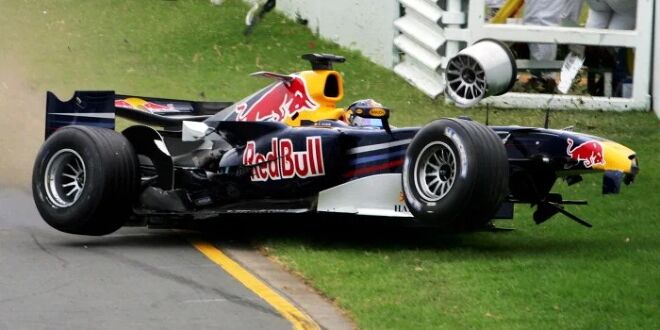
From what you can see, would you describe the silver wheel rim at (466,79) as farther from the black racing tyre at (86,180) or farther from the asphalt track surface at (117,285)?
the black racing tyre at (86,180)

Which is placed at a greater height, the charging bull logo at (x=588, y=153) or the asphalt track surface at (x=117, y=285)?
the charging bull logo at (x=588, y=153)

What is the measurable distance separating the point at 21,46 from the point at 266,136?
10.4 metres

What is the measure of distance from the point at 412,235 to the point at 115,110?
104 inches

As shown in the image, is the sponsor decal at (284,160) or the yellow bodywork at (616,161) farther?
the sponsor decal at (284,160)

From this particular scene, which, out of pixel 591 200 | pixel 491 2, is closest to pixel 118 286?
pixel 591 200

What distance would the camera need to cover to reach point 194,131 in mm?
11172

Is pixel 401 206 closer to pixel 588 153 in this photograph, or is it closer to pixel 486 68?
pixel 588 153

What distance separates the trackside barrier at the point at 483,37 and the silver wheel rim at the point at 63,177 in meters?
5.76

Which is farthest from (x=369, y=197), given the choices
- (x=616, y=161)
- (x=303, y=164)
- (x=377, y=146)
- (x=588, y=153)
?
(x=616, y=161)

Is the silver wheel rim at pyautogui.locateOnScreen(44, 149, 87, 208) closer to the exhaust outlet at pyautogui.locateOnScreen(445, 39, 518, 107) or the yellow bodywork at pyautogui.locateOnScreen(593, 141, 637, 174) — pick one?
the exhaust outlet at pyautogui.locateOnScreen(445, 39, 518, 107)

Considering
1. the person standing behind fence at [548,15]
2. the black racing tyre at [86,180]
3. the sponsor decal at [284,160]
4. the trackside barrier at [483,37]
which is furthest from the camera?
the person standing behind fence at [548,15]

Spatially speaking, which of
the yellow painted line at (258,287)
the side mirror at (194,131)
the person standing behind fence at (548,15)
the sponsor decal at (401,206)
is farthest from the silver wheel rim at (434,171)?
the person standing behind fence at (548,15)

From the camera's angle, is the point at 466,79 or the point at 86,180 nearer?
the point at 86,180

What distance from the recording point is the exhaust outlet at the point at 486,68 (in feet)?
39.8
